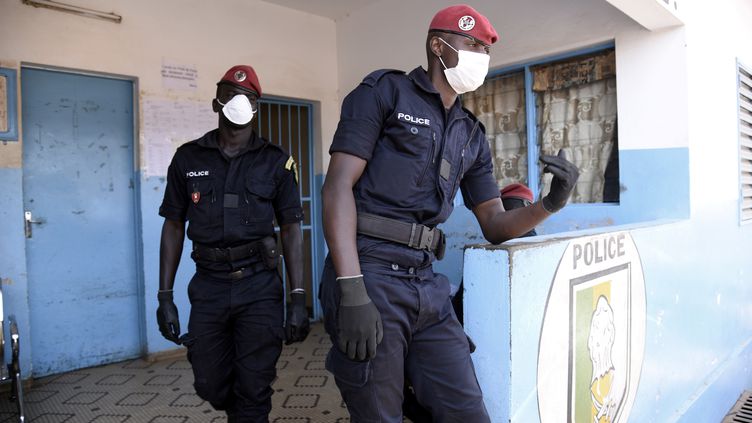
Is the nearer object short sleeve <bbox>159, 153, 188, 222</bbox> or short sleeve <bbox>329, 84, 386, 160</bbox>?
short sleeve <bbox>329, 84, 386, 160</bbox>

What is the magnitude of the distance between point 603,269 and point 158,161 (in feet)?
11.1

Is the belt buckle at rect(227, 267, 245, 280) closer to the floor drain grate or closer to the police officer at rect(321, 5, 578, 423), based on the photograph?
the police officer at rect(321, 5, 578, 423)

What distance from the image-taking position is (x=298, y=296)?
2350 mm

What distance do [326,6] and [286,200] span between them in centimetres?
309

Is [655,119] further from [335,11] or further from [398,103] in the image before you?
[335,11]

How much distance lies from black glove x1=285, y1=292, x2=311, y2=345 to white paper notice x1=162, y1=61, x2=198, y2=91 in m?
2.63

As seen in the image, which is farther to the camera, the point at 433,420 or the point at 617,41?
the point at 617,41

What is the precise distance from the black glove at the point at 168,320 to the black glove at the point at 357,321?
1.32 meters

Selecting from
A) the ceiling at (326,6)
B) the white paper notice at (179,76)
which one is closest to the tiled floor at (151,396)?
the white paper notice at (179,76)

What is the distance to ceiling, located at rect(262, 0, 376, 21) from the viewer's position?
4.82 m

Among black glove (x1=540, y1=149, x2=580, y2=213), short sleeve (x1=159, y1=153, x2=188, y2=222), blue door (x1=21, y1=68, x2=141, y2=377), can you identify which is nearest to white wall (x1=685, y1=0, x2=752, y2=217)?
black glove (x1=540, y1=149, x2=580, y2=213)

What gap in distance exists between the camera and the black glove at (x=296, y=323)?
227 centimetres

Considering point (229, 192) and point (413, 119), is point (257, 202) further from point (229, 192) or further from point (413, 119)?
point (413, 119)

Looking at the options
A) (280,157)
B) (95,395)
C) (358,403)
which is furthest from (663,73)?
(95,395)
